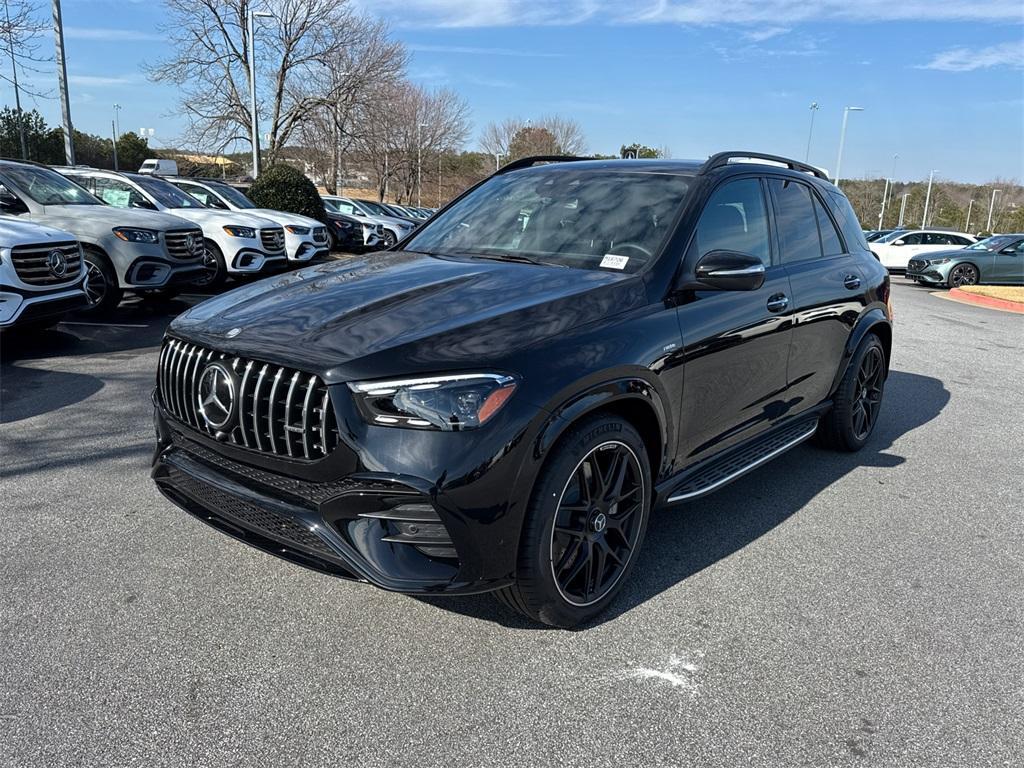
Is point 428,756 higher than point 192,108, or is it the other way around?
point 192,108

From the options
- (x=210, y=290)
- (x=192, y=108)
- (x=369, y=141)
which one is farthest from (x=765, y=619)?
(x=369, y=141)

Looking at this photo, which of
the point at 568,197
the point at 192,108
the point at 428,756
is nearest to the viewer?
the point at 428,756

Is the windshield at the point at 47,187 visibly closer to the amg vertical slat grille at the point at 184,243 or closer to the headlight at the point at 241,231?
the amg vertical slat grille at the point at 184,243

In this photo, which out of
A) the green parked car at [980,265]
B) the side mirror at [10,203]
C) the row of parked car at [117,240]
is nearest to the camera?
the row of parked car at [117,240]

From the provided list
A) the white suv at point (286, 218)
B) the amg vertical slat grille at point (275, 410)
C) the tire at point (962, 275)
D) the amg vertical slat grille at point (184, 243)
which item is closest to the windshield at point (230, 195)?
the white suv at point (286, 218)

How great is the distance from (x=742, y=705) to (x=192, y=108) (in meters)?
30.2

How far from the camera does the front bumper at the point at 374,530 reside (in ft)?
8.25

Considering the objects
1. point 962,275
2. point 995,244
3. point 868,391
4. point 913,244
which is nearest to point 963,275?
point 962,275

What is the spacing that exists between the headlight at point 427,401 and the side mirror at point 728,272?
1.29 metres

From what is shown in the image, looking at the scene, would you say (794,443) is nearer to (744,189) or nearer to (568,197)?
(744,189)

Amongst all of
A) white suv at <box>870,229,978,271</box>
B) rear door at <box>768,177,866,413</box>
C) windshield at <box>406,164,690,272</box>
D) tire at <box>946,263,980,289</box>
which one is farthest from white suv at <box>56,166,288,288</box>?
white suv at <box>870,229,978,271</box>

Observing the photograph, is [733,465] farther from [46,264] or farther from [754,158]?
[46,264]

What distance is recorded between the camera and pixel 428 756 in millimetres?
2303

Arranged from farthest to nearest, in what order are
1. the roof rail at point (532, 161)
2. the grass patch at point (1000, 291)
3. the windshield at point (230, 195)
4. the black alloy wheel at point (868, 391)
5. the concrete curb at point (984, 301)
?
the grass patch at point (1000, 291) → the concrete curb at point (984, 301) → the windshield at point (230, 195) → the black alloy wheel at point (868, 391) → the roof rail at point (532, 161)
